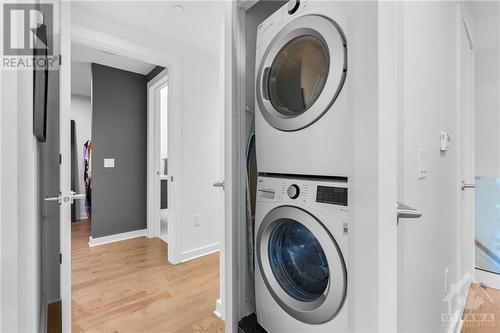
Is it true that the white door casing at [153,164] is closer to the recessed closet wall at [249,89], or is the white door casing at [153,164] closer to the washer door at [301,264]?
the recessed closet wall at [249,89]

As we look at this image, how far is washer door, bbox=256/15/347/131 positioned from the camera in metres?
0.89

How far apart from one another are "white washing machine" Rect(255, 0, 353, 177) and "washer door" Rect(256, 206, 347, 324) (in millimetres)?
231

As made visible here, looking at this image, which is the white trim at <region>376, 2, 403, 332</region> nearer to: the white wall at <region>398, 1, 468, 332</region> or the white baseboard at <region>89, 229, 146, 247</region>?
the white wall at <region>398, 1, 468, 332</region>

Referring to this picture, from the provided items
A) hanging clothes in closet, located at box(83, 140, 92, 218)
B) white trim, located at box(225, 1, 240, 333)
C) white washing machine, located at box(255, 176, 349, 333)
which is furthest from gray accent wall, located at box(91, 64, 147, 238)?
white washing machine, located at box(255, 176, 349, 333)

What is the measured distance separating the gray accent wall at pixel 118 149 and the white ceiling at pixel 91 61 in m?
0.12

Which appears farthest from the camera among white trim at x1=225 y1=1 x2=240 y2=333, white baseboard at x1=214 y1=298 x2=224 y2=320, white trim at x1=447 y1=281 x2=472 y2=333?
white baseboard at x1=214 y1=298 x2=224 y2=320

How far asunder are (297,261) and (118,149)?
3.09 metres

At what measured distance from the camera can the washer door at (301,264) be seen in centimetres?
89

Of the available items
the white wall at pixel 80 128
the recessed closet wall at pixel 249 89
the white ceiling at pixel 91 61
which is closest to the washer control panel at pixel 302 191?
the recessed closet wall at pixel 249 89

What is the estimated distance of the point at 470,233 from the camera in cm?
211

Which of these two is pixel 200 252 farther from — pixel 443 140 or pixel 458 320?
pixel 443 140

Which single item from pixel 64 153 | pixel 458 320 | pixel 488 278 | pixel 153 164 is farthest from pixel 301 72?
pixel 153 164

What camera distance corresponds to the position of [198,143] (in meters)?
2.85

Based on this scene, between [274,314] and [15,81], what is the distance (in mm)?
1292
